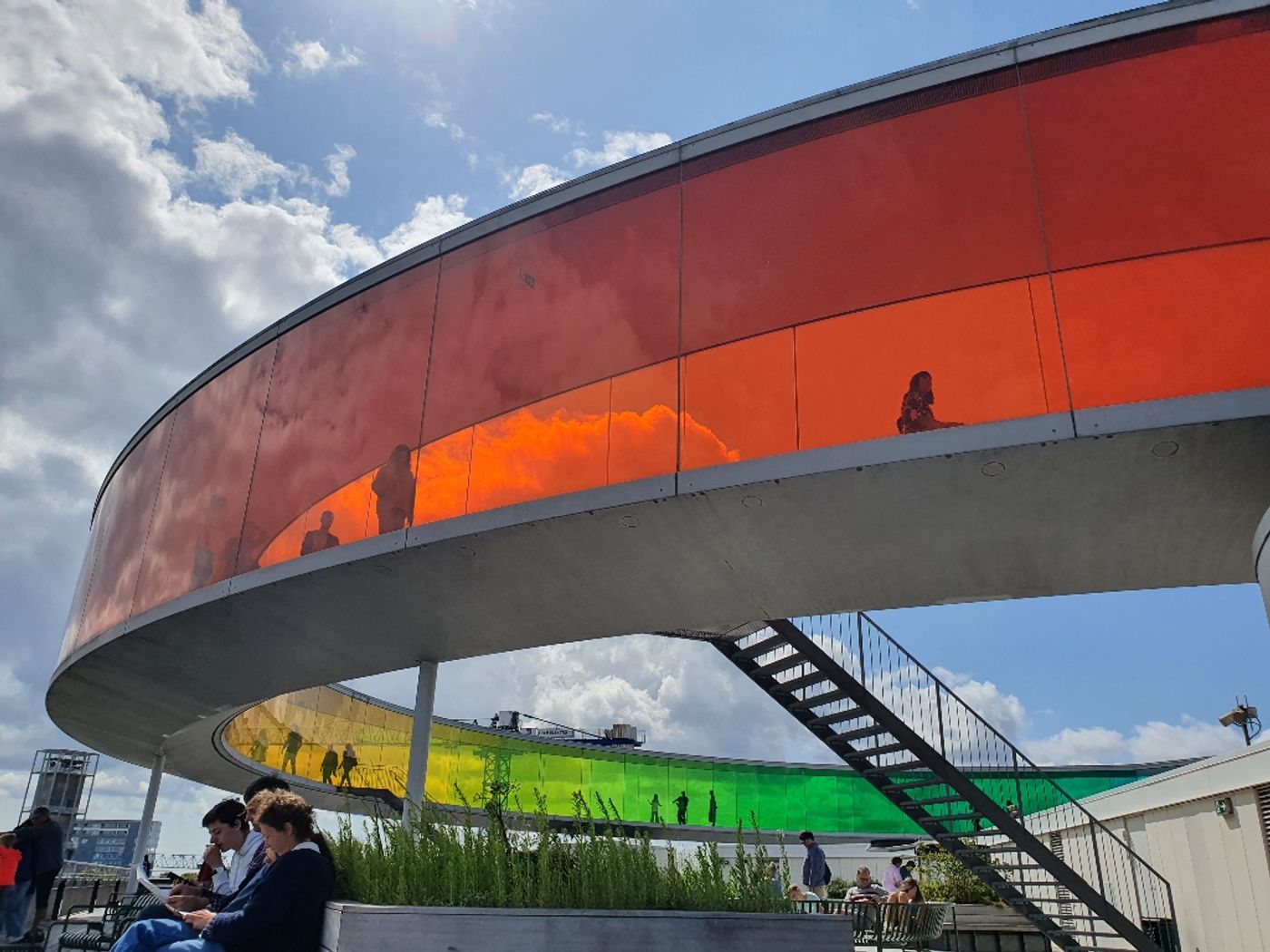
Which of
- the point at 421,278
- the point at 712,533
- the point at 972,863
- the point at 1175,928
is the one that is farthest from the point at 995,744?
the point at 421,278

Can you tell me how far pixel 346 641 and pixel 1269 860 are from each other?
40.3 feet

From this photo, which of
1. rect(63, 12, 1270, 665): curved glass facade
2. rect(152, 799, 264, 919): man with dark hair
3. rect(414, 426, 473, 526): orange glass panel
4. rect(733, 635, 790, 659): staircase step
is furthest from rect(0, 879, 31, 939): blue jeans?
rect(733, 635, 790, 659): staircase step

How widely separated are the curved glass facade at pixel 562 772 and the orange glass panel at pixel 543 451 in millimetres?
16225

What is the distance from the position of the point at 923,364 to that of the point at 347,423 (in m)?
6.89

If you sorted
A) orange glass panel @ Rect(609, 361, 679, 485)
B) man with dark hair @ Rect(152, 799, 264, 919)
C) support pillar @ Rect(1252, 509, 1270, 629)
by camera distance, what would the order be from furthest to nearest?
orange glass panel @ Rect(609, 361, 679, 485)
man with dark hair @ Rect(152, 799, 264, 919)
support pillar @ Rect(1252, 509, 1270, 629)

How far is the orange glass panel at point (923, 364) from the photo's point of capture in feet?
25.4

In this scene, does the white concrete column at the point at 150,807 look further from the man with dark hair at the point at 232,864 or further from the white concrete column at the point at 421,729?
the man with dark hair at the point at 232,864

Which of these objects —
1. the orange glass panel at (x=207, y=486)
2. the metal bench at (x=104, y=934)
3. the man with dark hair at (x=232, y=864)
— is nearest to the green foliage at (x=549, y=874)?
the man with dark hair at (x=232, y=864)

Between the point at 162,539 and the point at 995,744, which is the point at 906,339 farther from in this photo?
the point at 162,539

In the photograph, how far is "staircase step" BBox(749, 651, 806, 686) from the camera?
14.0m

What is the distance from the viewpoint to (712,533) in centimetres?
915

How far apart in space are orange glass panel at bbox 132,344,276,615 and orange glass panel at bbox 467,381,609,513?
159 inches

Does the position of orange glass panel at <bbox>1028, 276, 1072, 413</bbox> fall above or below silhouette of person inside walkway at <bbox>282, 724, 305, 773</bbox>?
above

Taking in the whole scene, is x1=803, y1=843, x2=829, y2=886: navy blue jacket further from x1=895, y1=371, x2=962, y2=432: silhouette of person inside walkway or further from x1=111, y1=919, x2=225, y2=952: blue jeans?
x1=111, y1=919, x2=225, y2=952: blue jeans
